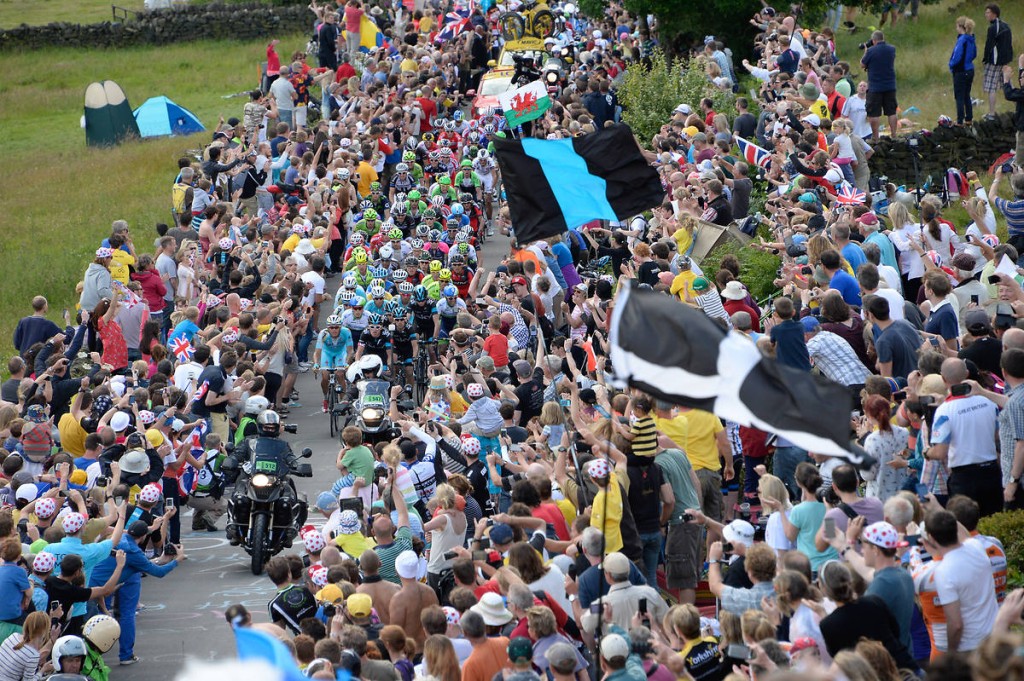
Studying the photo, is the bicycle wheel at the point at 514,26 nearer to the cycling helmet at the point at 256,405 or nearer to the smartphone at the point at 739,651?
the cycling helmet at the point at 256,405

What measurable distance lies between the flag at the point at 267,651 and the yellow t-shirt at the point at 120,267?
14.3 meters

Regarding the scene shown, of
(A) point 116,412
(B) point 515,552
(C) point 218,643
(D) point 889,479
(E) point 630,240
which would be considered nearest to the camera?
(B) point 515,552

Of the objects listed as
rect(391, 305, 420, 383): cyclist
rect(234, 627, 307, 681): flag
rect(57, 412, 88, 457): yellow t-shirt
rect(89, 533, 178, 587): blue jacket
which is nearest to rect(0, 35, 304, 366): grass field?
rect(391, 305, 420, 383): cyclist

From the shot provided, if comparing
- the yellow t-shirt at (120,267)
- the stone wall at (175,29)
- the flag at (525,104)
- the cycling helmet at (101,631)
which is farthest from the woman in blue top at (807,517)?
the stone wall at (175,29)

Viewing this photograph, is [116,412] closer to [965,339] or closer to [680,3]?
[965,339]

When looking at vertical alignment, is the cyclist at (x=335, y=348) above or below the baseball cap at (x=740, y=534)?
below

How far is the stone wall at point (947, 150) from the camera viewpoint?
79.8 feet

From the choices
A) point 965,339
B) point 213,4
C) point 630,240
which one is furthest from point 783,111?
point 213,4

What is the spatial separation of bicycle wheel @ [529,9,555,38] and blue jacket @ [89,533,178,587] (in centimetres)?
2221

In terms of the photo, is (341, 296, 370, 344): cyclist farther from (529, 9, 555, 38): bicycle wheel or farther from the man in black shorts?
(529, 9, 555, 38): bicycle wheel

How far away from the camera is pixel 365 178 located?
84.3 ft

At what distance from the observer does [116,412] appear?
1582cm

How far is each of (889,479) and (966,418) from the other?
80cm

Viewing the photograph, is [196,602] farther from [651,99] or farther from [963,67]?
[651,99]
